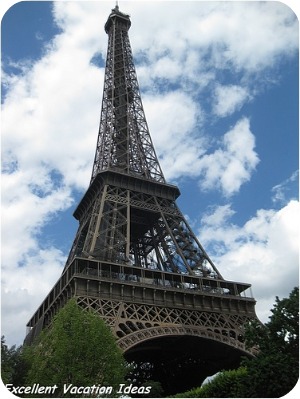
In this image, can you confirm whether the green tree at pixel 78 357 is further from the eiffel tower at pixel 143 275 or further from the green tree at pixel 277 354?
the green tree at pixel 277 354

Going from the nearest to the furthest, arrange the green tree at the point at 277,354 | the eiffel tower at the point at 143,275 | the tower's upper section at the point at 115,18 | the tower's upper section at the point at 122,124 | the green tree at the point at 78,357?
the green tree at the point at 277,354, the green tree at the point at 78,357, the eiffel tower at the point at 143,275, the tower's upper section at the point at 122,124, the tower's upper section at the point at 115,18

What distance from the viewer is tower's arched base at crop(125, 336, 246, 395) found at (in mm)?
30875

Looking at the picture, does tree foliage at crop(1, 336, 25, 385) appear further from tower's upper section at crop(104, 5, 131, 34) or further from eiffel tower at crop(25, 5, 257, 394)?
tower's upper section at crop(104, 5, 131, 34)

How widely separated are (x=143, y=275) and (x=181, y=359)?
8.16 metres

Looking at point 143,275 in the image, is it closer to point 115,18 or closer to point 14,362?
point 14,362

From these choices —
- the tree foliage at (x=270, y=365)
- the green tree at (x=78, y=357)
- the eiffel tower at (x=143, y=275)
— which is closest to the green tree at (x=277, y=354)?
the tree foliage at (x=270, y=365)

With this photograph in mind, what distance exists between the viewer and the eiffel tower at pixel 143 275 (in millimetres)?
29156

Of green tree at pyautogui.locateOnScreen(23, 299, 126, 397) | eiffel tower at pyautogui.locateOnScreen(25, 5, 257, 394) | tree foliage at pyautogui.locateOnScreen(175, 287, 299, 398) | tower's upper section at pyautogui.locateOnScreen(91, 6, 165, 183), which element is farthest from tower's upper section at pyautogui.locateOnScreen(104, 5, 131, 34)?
tree foliage at pyautogui.locateOnScreen(175, 287, 299, 398)

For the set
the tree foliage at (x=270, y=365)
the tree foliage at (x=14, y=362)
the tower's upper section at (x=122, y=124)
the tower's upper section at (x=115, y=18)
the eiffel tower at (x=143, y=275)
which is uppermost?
the tower's upper section at (x=115, y=18)

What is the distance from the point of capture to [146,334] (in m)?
27.6

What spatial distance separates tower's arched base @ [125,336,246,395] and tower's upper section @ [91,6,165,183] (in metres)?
15.4

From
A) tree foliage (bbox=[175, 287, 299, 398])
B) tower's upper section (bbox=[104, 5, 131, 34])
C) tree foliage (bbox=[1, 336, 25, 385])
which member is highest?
tower's upper section (bbox=[104, 5, 131, 34])

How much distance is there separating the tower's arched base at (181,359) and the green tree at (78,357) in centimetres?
752

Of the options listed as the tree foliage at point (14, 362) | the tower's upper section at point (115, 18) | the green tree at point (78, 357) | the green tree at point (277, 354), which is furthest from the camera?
the tower's upper section at point (115, 18)
